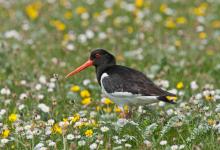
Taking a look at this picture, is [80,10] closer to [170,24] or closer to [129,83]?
[170,24]

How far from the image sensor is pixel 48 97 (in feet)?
28.3

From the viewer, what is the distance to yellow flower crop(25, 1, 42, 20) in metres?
13.1

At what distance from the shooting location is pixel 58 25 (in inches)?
491

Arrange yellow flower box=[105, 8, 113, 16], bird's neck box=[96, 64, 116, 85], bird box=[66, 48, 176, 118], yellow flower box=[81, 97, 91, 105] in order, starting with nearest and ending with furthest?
bird box=[66, 48, 176, 118], bird's neck box=[96, 64, 116, 85], yellow flower box=[81, 97, 91, 105], yellow flower box=[105, 8, 113, 16]

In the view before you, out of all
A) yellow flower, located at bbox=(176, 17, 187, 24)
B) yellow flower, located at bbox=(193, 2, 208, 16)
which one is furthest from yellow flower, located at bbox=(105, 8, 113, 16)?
yellow flower, located at bbox=(193, 2, 208, 16)

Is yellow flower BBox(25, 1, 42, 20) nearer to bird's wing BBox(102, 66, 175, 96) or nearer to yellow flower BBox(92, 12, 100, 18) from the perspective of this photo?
yellow flower BBox(92, 12, 100, 18)

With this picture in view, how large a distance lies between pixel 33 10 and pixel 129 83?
614 centimetres

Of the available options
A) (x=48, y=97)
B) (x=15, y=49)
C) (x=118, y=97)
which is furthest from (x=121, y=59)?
(x=118, y=97)

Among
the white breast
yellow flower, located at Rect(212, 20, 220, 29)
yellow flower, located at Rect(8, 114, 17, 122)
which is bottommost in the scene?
yellow flower, located at Rect(8, 114, 17, 122)

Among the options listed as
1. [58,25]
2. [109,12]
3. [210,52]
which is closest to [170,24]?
[109,12]

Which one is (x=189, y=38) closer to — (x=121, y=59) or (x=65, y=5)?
(x=121, y=59)

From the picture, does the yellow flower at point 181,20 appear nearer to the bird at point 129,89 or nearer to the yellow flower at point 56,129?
the bird at point 129,89

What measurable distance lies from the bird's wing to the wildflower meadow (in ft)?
1.05

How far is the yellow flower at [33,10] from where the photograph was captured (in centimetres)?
1307
